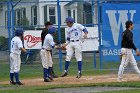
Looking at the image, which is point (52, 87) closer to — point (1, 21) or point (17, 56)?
point (17, 56)

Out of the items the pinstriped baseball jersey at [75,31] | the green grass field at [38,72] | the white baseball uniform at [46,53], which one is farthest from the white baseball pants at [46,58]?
the green grass field at [38,72]

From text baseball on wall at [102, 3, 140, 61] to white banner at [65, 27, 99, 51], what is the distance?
72cm

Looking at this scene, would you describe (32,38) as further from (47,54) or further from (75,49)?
(47,54)

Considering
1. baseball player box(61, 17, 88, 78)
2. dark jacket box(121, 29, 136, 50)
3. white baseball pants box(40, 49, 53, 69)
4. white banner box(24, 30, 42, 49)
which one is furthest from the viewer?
white banner box(24, 30, 42, 49)

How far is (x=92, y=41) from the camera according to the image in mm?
23406

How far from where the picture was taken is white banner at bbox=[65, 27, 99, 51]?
23.3 metres

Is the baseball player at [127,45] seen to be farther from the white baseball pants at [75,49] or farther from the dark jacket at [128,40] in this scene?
the white baseball pants at [75,49]

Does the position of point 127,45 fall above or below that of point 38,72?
above

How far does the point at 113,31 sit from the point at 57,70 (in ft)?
9.47

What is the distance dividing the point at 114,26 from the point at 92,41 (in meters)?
1.31

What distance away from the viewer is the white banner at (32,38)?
2275 centimetres

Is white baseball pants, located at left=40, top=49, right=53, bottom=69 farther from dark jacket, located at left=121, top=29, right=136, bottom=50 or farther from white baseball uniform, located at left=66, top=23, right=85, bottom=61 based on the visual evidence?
dark jacket, located at left=121, top=29, right=136, bottom=50

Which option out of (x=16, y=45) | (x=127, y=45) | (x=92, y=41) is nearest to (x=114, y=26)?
(x=92, y=41)

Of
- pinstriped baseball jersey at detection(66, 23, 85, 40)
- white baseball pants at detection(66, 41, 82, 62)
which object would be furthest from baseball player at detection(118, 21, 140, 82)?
pinstriped baseball jersey at detection(66, 23, 85, 40)
